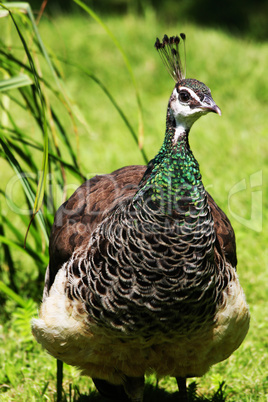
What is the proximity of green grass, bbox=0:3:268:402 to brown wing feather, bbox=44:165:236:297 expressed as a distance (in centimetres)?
51

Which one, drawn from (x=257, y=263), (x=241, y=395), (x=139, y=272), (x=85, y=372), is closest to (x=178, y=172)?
(x=139, y=272)

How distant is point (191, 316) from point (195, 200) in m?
0.49

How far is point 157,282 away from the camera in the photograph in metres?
2.28

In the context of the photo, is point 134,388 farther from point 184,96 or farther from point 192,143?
point 192,143

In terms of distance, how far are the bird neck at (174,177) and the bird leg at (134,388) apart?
971 millimetres

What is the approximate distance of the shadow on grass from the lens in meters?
2.95

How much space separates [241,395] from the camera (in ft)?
9.73

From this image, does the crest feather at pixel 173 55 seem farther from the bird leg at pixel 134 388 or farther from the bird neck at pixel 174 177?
the bird leg at pixel 134 388

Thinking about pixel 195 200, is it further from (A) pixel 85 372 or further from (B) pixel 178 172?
(A) pixel 85 372

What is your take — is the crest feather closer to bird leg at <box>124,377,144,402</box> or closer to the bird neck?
the bird neck

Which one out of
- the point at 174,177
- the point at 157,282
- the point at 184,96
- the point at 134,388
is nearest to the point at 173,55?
the point at 184,96

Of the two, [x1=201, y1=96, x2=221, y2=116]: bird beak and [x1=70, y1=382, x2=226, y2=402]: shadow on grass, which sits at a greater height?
[x1=201, y1=96, x2=221, y2=116]: bird beak

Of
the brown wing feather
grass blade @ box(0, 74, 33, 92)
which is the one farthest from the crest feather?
grass blade @ box(0, 74, 33, 92)

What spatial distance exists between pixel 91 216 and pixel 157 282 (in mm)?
669
